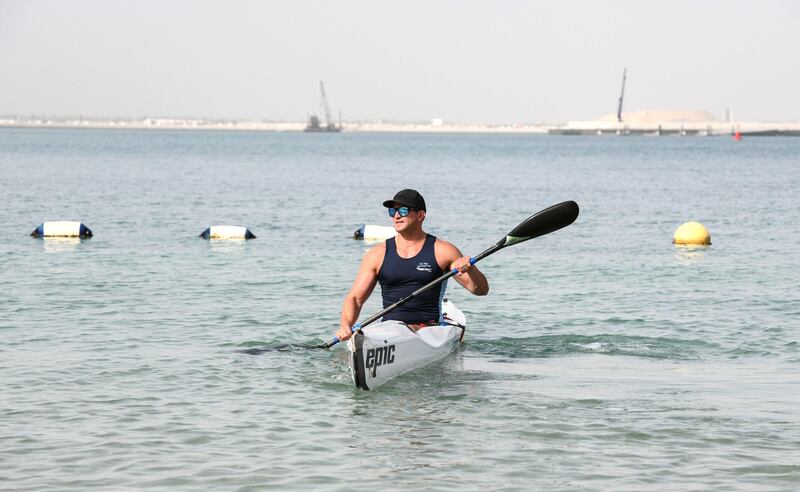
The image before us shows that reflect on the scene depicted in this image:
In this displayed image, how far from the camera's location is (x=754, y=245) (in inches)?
1291

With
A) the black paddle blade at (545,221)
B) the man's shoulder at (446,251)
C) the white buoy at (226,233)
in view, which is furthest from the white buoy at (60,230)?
the man's shoulder at (446,251)

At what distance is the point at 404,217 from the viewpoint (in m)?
13.1

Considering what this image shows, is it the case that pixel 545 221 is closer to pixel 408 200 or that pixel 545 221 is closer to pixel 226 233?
pixel 408 200

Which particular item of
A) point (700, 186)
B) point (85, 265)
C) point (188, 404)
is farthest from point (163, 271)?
point (700, 186)

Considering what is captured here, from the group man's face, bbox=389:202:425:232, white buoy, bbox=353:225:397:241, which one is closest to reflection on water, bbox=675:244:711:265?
white buoy, bbox=353:225:397:241

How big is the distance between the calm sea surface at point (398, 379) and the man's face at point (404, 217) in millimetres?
1853

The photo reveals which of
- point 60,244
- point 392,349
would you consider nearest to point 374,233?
point 60,244

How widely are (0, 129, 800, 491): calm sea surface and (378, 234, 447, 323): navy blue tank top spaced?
78cm

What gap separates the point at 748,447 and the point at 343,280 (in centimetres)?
1470

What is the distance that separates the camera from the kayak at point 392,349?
12938mm

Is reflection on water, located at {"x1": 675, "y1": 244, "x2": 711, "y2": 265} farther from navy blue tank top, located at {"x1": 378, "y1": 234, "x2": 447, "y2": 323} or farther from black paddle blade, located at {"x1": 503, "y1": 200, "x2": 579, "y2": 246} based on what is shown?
navy blue tank top, located at {"x1": 378, "y1": 234, "x2": 447, "y2": 323}

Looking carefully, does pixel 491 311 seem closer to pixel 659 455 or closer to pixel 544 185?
pixel 659 455

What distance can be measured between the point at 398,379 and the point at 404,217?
1998mm

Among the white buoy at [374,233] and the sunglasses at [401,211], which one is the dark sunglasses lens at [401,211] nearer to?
the sunglasses at [401,211]
